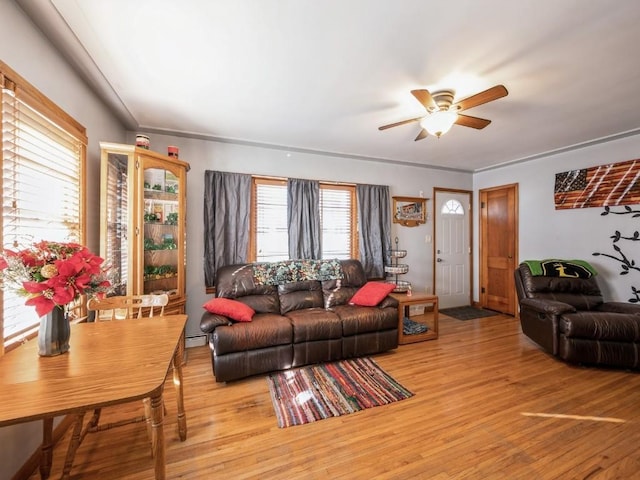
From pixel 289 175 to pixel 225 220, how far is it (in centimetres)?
112

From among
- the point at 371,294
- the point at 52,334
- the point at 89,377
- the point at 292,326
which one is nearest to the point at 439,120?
the point at 371,294

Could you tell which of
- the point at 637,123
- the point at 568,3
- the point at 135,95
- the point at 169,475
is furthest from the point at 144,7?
the point at 637,123

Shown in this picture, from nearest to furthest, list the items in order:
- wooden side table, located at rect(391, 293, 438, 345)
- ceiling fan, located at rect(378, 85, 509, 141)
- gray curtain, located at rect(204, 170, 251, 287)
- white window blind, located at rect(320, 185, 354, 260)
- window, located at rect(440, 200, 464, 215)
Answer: ceiling fan, located at rect(378, 85, 509, 141) → wooden side table, located at rect(391, 293, 438, 345) → gray curtain, located at rect(204, 170, 251, 287) → white window blind, located at rect(320, 185, 354, 260) → window, located at rect(440, 200, 464, 215)

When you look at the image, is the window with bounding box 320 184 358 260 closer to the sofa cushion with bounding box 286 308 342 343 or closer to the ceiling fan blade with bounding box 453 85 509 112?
the sofa cushion with bounding box 286 308 342 343

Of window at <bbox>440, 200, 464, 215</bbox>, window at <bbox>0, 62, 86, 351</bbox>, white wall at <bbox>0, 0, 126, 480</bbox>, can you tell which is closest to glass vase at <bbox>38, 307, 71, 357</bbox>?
window at <bbox>0, 62, 86, 351</bbox>

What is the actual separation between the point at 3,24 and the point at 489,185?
5.94 metres

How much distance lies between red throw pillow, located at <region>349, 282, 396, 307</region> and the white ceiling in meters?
1.93

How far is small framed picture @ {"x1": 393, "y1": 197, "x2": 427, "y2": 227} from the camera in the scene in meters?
4.51

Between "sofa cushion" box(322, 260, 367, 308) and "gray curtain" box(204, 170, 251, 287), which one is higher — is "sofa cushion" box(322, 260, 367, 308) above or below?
below

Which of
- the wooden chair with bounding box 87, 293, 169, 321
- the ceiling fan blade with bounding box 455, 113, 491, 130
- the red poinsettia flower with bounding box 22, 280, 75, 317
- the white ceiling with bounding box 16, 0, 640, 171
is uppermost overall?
the white ceiling with bounding box 16, 0, 640, 171

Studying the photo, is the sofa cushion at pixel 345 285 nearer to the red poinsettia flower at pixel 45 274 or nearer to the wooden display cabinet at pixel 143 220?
the wooden display cabinet at pixel 143 220

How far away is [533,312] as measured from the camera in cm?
315

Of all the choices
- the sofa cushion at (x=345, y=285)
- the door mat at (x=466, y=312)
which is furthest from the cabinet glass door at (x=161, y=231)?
the door mat at (x=466, y=312)

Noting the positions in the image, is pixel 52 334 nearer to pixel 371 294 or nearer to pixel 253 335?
pixel 253 335
